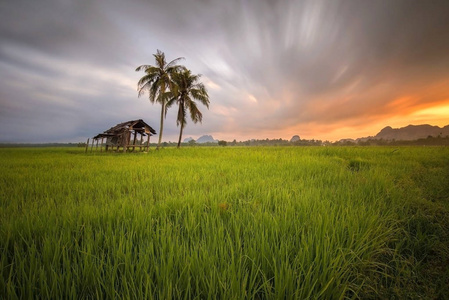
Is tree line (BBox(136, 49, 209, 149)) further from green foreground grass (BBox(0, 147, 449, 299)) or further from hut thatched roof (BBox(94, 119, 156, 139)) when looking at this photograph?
green foreground grass (BBox(0, 147, 449, 299))

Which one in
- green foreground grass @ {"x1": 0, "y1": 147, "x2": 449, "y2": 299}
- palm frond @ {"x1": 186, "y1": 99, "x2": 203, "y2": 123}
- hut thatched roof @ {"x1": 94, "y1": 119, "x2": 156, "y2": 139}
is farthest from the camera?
palm frond @ {"x1": 186, "y1": 99, "x2": 203, "y2": 123}

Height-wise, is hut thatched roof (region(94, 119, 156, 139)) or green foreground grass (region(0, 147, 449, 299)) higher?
hut thatched roof (region(94, 119, 156, 139))

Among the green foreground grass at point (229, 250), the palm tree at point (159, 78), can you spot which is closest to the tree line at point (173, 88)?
the palm tree at point (159, 78)

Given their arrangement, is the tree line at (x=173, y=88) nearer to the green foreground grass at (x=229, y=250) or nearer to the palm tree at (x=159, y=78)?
the palm tree at (x=159, y=78)

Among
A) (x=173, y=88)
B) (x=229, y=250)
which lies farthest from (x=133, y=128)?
(x=229, y=250)

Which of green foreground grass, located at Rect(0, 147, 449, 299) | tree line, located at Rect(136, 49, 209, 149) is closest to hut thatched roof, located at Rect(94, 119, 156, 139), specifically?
tree line, located at Rect(136, 49, 209, 149)

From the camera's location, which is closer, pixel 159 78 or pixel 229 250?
pixel 229 250

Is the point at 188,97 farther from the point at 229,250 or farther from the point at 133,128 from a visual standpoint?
the point at 229,250

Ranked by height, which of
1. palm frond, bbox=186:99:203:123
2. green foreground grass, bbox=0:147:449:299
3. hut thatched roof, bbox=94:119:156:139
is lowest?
green foreground grass, bbox=0:147:449:299

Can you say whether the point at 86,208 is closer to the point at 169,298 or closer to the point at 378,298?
the point at 169,298

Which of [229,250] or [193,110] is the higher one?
[193,110]

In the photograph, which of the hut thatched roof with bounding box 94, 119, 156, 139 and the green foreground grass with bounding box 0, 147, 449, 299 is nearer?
the green foreground grass with bounding box 0, 147, 449, 299

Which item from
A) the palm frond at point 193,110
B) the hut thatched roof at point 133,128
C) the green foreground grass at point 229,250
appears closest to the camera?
the green foreground grass at point 229,250

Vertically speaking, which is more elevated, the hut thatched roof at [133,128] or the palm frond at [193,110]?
the palm frond at [193,110]
